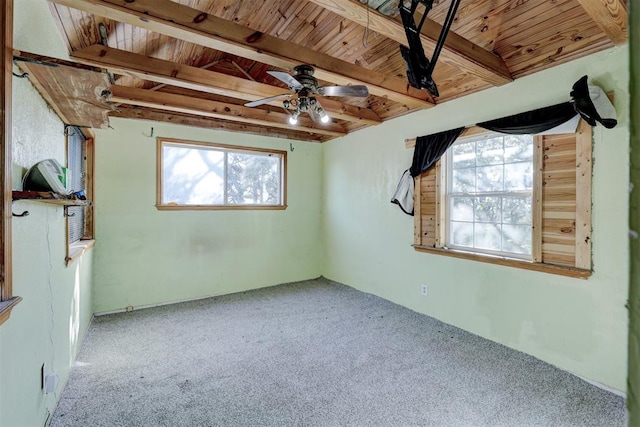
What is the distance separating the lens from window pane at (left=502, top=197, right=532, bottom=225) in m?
2.69

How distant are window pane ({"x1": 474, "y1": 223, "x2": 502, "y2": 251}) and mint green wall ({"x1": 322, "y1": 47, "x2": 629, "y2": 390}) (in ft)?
0.67

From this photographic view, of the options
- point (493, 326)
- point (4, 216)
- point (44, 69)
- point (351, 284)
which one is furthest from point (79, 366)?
point (493, 326)

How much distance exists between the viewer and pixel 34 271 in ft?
5.15

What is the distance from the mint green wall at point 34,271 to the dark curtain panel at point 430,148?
323 cm

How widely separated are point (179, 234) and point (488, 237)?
149 inches

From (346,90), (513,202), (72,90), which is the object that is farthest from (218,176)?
(513,202)

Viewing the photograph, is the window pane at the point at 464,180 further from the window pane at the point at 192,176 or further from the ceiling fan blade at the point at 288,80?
the window pane at the point at 192,176

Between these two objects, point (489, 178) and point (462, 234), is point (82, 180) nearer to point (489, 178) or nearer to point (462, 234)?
point (462, 234)

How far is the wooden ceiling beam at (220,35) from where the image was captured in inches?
71.1

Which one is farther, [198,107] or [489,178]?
[198,107]


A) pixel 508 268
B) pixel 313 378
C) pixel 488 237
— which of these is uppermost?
pixel 488 237

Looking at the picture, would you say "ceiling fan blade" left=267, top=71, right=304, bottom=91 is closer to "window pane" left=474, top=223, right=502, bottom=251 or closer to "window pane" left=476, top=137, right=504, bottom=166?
"window pane" left=476, top=137, right=504, bottom=166

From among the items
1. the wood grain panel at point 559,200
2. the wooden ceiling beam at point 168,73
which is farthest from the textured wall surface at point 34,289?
the wood grain panel at point 559,200

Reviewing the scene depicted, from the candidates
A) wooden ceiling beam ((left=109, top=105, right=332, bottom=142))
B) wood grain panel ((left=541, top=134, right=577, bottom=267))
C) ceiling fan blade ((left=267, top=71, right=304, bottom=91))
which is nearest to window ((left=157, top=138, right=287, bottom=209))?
wooden ceiling beam ((left=109, top=105, right=332, bottom=142))
